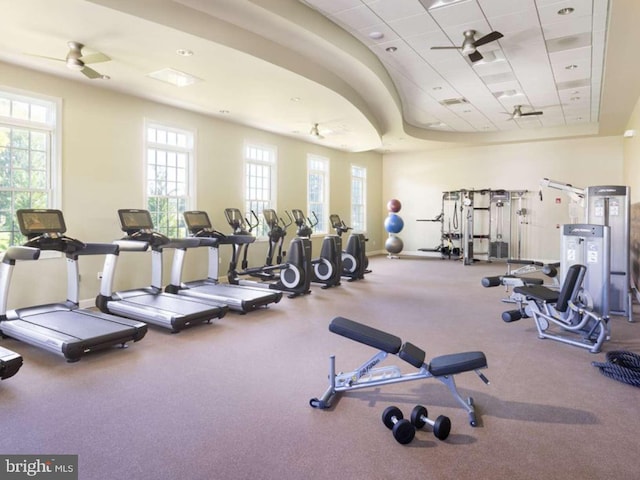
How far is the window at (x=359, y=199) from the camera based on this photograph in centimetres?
1201

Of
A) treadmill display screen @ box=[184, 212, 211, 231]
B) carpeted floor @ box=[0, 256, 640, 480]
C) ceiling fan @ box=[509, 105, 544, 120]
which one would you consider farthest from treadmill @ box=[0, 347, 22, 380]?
ceiling fan @ box=[509, 105, 544, 120]

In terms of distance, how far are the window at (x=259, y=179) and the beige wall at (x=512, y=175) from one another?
531 cm

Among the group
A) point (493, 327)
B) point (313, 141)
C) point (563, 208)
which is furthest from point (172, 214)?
point (563, 208)

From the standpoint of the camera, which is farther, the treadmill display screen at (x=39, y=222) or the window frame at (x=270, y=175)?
the window frame at (x=270, y=175)

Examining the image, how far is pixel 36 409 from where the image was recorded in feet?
8.80

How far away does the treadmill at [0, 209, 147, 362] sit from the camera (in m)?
3.59

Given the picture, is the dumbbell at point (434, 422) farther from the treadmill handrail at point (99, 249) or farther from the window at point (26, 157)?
the window at point (26, 157)

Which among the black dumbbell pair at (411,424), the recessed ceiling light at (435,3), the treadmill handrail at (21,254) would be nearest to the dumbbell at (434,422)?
the black dumbbell pair at (411,424)

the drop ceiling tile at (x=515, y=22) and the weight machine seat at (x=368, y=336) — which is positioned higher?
the drop ceiling tile at (x=515, y=22)

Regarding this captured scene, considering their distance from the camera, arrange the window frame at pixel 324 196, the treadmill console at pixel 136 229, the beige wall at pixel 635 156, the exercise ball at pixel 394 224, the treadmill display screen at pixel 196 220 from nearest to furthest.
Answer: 1. the treadmill console at pixel 136 229
2. the treadmill display screen at pixel 196 220
3. the beige wall at pixel 635 156
4. the window frame at pixel 324 196
5. the exercise ball at pixel 394 224

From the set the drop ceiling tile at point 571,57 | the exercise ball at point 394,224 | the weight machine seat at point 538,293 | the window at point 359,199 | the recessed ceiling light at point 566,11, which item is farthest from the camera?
the window at point 359,199

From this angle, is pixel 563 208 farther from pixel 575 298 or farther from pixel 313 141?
pixel 575 298

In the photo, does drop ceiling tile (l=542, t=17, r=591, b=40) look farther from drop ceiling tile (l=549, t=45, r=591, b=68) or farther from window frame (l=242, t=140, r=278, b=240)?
window frame (l=242, t=140, r=278, b=240)

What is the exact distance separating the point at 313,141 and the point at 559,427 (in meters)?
8.32
